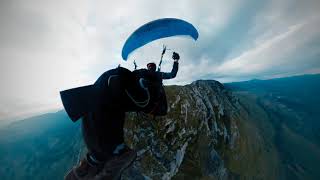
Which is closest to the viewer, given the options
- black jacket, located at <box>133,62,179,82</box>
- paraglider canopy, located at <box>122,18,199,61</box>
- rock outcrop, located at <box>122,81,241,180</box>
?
black jacket, located at <box>133,62,179,82</box>

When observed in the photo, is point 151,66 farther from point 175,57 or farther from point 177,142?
point 177,142

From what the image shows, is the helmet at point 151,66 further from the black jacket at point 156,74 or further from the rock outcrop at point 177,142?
the rock outcrop at point 177,142

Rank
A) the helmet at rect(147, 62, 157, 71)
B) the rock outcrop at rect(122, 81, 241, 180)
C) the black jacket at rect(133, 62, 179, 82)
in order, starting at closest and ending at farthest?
the black jacket at rect(133, 62, 179, 82), the helmet at rect(147, 62, 157, 71), the rock outcrop at rect(122, 81, 241, 180)

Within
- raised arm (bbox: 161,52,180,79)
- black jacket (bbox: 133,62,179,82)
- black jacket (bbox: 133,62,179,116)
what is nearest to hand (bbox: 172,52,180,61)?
raised arm (bbox: 161,52,180,79)

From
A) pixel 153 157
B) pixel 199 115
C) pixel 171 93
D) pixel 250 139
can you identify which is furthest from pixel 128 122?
pixel 250 139

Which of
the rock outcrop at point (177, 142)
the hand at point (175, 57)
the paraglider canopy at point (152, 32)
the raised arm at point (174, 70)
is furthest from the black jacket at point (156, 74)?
the rock outcrop at point (177, 142)

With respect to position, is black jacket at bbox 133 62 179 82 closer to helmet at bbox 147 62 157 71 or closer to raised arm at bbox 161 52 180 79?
raised arm at bbox 161 52 180 79

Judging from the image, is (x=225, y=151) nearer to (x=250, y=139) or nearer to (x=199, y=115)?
(x=199, y=115)

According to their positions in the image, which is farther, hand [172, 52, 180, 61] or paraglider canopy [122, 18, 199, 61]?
hand [172, 52, 180, 61]
